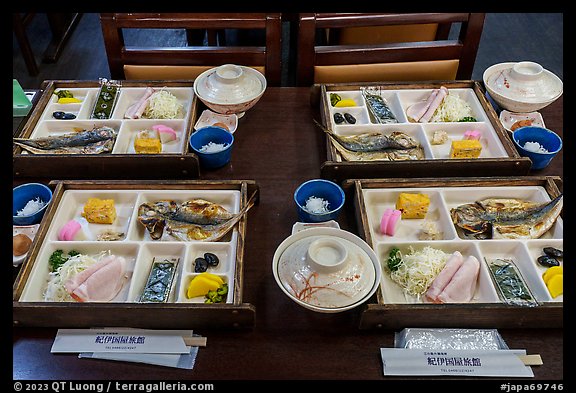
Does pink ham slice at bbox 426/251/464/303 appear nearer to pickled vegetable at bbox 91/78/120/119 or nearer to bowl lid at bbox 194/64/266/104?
bowl lid at bbox 194/64/266/104

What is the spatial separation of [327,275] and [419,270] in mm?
351

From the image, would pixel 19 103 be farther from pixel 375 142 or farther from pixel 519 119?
pixel 519 119

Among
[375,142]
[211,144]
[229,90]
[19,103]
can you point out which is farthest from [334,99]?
[19,103]

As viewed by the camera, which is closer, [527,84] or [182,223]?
[182,223]

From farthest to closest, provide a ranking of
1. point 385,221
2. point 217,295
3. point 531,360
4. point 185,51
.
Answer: point 185,51 < point 385,221 < point 217,295 < point 531,360

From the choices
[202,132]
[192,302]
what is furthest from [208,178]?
[192,302]

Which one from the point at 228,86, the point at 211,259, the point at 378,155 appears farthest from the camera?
the point at 228,86

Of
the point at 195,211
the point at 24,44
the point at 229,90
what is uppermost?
the point at 229,90

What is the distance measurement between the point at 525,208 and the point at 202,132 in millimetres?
1354

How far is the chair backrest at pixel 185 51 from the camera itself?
2404mm

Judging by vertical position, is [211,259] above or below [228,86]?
below

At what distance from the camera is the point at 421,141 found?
7.00ft

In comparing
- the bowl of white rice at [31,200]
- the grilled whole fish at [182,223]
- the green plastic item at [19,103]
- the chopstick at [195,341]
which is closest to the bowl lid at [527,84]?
the grilled whole fish at [182,223]

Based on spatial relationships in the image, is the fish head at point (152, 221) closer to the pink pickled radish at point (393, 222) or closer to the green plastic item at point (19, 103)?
the pink pickled radish at point (393, 222)
